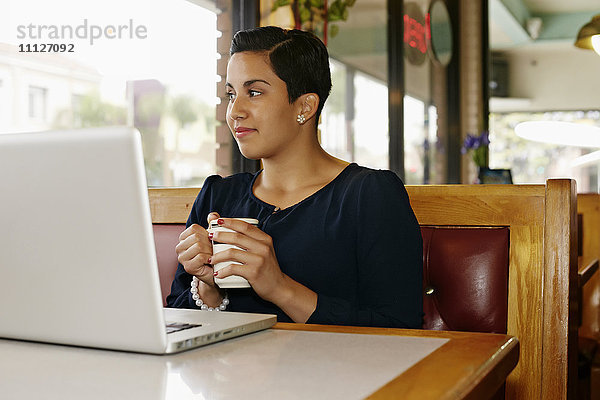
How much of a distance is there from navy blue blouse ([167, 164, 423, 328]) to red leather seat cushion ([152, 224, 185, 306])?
0.24m

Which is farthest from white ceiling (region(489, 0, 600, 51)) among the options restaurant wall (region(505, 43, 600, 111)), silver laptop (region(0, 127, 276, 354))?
silver laptop (region(0, 127, 276, 354))

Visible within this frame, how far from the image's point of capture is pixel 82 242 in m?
0.71

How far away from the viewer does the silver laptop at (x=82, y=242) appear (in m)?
0.67

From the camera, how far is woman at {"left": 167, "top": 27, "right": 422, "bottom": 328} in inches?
45.1

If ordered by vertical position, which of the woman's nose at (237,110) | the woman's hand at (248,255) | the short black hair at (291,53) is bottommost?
the woman's hand at (248,255)

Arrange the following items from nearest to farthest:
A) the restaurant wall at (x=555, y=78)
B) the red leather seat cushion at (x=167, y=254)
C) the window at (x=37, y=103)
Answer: the red leather seat cushion at (x=167, y=254) < the window at (x=37, y=103) < the restaurant wall at (x=555, y=78)

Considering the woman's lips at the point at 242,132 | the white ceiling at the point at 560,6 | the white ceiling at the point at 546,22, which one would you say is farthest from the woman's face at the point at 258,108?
the white ceiling at the point at 560,6

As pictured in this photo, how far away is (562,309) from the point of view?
4.13 feet

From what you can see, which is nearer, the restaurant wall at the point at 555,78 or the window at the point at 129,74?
the window at the point at 129,74

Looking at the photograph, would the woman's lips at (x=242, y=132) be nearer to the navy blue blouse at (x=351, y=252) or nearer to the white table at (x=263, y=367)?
the navy blue blouse at (x=351, y=252)

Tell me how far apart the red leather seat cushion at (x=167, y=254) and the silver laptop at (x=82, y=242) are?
846mm

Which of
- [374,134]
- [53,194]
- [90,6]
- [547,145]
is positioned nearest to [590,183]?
[547,145]

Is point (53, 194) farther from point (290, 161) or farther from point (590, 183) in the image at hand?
point (590, 183)

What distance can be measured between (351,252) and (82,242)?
661mm
